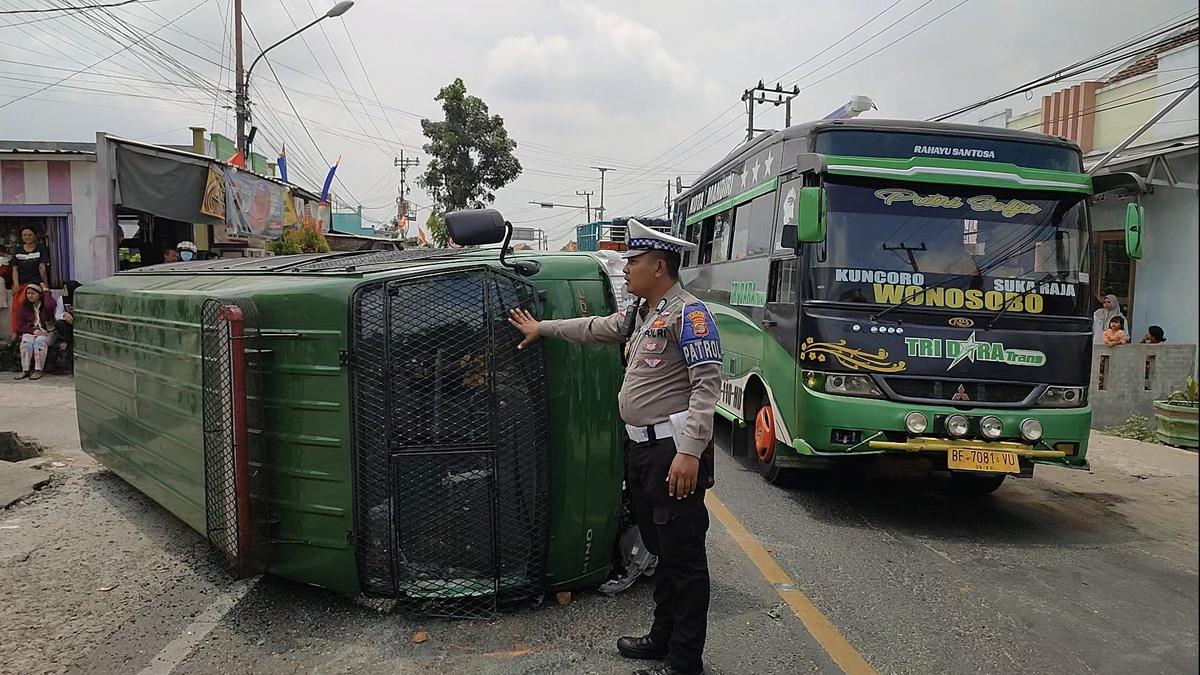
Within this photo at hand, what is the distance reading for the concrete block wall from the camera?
10445 mm

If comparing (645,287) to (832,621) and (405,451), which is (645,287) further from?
(832,621)

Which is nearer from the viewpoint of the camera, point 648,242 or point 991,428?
point 648,242

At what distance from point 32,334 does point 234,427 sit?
1012 centimetres

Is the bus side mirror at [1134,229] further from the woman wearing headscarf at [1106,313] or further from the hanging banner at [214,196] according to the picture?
the hanging banner at [214,196]

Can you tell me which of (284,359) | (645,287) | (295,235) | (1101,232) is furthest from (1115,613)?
(295,235)

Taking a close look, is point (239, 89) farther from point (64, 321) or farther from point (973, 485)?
point (973, 485)

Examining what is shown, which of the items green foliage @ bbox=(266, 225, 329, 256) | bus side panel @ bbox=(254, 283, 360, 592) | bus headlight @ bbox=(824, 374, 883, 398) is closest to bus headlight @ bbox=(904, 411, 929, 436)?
bus headlight @ bbox=(824, 374, 883, 398)

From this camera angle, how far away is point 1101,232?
1257 cm

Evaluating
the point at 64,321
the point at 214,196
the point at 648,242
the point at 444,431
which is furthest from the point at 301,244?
the point at 648,242

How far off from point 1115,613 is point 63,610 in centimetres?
533

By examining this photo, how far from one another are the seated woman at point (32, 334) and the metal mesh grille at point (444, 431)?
10.3 metres

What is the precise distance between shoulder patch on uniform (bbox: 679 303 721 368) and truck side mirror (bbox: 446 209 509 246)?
4.67 ft

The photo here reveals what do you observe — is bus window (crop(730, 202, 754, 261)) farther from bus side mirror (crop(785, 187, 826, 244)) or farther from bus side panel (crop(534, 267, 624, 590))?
bus side panel (crop(534, 267, 624, 590))

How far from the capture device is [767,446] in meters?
6.82
